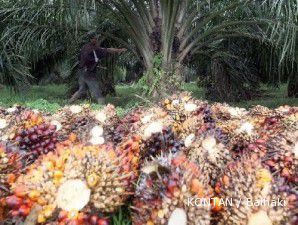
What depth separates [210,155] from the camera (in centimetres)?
149

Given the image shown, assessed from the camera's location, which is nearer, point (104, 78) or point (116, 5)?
point (116, 5)

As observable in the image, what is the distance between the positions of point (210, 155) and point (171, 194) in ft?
1.12

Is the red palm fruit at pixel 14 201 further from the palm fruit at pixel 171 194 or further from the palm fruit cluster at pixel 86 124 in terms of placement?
the palm fruit cluster at pixel 86 124

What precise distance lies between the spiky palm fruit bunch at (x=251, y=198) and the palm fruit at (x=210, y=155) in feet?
0.36

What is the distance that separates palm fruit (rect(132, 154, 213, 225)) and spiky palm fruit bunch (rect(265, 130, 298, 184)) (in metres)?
0.26

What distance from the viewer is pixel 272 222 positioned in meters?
1.15

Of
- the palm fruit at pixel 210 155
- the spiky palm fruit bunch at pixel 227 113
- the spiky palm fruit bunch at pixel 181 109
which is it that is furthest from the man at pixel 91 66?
the palm fruit at pixel 210 155

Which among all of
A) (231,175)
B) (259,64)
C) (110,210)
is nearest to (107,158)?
(110,210)

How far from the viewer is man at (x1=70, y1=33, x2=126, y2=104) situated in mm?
8391

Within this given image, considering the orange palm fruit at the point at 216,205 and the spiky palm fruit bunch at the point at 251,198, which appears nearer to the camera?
the spiky palm fruit bunch at the point at 251,198

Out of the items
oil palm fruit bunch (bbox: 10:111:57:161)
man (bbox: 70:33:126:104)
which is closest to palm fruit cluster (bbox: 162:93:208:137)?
oil palm fruit bunch (bbox: 10:111:57:161)

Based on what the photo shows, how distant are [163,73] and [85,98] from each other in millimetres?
3576

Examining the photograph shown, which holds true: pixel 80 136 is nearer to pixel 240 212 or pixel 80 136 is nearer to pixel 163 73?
pixel 240 212

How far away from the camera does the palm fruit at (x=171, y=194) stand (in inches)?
46.5
